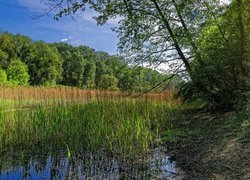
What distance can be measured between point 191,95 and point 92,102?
3.52 m

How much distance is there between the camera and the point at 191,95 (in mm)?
9219

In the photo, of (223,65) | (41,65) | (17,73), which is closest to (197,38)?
(223,65)

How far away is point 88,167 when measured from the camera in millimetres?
4418

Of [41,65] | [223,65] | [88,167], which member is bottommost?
[88,167]

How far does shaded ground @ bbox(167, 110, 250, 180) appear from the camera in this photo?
3849 millimetres

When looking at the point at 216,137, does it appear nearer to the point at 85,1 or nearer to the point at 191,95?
the point at 191,95

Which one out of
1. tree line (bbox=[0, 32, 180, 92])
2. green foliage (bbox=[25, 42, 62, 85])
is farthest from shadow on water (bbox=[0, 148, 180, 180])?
green foliage (bbox=[25, 42, 62, 85])

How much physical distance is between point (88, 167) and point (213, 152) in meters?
2.06

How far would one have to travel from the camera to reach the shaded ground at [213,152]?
385 cm

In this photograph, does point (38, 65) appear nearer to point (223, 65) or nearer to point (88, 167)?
point (223, 65)

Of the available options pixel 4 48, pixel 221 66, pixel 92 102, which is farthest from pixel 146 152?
pixel 4 48

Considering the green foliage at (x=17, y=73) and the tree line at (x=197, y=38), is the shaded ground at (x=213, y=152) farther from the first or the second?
the green foliage at (x=17, y=73)

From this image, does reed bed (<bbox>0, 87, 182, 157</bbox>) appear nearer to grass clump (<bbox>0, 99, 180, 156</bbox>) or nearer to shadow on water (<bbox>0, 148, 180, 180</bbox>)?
grass clump (<bbox>0, 99, 180, 156</bbox>)

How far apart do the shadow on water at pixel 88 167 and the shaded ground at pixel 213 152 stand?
0.99ft
